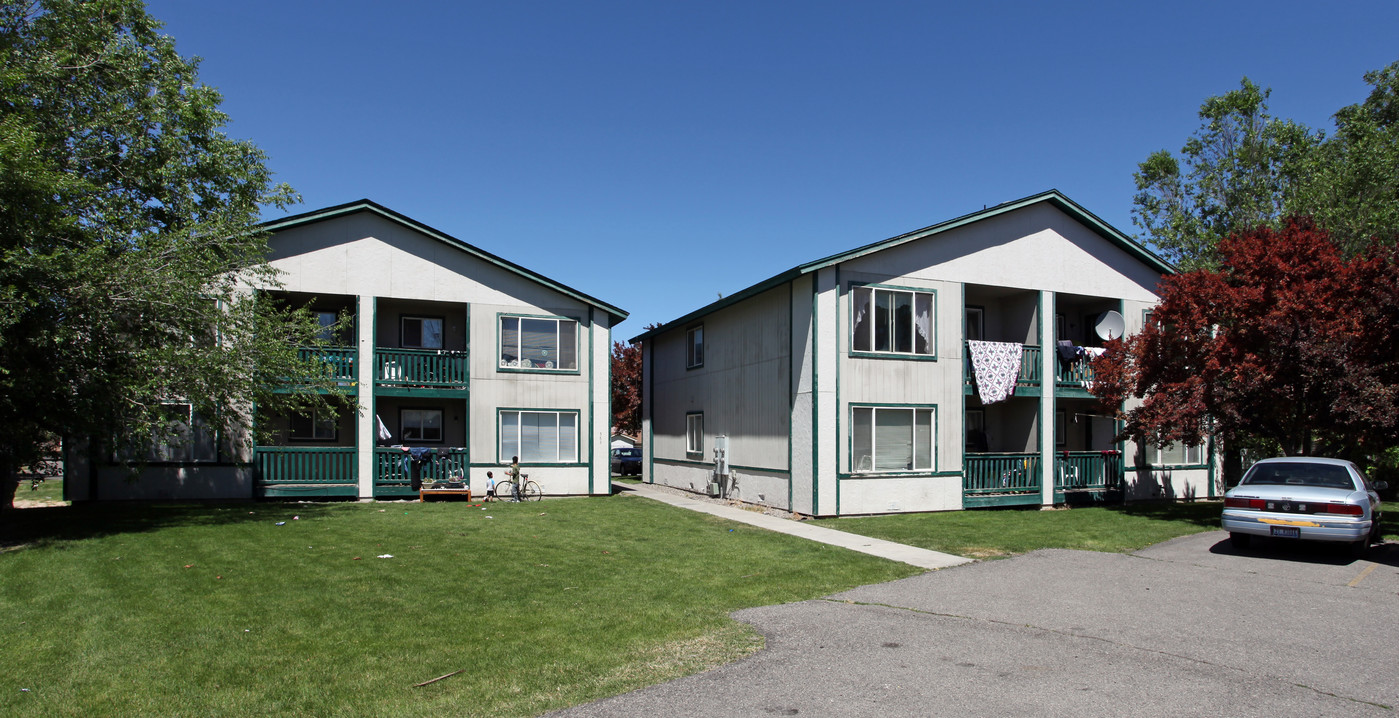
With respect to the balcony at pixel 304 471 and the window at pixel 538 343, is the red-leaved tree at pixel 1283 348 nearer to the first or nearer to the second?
the window at pixel 538 343

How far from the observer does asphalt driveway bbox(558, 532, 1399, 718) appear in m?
5.93

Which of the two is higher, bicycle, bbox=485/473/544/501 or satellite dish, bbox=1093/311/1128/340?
satellite dish, bbox=1093/311/1128/340

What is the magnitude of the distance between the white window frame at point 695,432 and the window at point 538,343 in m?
4.46

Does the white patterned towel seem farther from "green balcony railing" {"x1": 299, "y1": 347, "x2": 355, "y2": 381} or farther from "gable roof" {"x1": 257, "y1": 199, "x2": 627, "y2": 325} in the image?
"green balcony railing" {"x1": 299, "y1": 347, "x2": 355, "y2": 381}

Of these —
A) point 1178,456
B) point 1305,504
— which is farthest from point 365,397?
point 1178,456

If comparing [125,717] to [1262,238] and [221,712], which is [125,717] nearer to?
[221,712]

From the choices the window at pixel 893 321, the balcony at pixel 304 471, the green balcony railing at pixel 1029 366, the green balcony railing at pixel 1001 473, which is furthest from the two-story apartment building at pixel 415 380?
the green balcony railing at pixel 1029 366

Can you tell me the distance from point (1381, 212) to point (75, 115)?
121 ft

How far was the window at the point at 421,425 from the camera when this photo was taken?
2314cm

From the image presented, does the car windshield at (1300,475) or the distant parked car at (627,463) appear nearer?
the car windshield at (1300,475)

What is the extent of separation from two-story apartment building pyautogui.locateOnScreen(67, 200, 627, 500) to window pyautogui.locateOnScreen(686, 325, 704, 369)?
3.00 m

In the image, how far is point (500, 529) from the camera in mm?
15438

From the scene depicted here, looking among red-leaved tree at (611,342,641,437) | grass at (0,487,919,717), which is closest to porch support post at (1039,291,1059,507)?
grass at (0,487,919,717)

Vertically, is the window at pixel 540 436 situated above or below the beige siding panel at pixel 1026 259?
below
